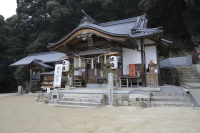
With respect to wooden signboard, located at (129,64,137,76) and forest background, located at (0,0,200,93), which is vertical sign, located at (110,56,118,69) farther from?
forest background, located at (0,0,200,93)

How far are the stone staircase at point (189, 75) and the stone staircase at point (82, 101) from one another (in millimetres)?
10236

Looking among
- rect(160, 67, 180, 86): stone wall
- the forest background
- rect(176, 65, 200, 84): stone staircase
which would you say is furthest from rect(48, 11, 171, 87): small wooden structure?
the forest background

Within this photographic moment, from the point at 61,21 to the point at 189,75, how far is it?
22790 mm

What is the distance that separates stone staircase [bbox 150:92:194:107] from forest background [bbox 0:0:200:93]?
15942 millimetres

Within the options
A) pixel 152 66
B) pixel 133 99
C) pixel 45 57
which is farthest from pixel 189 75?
pixel 45 57

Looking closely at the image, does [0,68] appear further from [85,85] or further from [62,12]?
[85,85]

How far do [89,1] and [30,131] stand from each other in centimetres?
2771

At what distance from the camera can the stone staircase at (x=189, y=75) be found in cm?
1334

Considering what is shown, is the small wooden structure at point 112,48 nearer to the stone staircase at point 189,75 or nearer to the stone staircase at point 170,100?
the stone staircase at point 170,100

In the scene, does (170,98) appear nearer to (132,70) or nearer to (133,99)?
(133,99)

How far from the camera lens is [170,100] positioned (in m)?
6.45

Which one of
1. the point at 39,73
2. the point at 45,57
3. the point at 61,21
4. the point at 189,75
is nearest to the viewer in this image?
the point at 189,75

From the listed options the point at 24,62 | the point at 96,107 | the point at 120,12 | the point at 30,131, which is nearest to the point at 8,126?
the point at 30,131

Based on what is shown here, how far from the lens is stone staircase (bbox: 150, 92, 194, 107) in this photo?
5.95m
